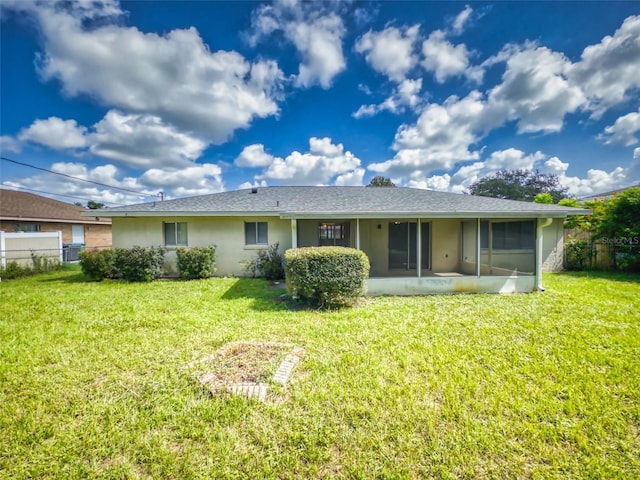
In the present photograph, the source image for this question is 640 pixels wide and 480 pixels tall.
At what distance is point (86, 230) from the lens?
19078 mm

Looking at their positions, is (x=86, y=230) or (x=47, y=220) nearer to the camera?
(x=47, y=220)

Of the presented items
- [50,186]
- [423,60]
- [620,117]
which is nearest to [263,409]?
[423,60]

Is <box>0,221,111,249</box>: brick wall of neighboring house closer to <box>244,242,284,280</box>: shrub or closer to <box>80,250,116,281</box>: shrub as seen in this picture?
<box>80,250,116,281</box>: shrub

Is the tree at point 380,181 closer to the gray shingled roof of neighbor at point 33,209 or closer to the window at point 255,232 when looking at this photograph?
the window at point 255,232

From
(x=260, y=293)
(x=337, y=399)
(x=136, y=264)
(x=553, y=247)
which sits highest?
(x=553, y=247)

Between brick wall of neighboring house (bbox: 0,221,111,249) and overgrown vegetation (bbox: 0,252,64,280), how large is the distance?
11.7ft

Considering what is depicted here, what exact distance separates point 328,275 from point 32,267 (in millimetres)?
13566

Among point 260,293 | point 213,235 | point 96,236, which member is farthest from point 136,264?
point 96,236

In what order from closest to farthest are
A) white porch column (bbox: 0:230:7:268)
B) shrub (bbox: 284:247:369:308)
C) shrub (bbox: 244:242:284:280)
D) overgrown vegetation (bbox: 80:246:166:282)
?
shrub (bbox: 284:247:369:308)
overgrown vegetation (bbox: 80:246:166:282)
shrub (bbox: 244:242:284:280)
white porch column (bbox: 0:230:7:268)

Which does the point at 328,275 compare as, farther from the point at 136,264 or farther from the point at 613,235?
the point at 613,235

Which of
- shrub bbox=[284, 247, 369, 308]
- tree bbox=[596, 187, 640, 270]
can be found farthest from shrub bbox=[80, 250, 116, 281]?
tree bbox=[596, 187, 640, 270]

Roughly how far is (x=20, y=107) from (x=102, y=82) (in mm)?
5847

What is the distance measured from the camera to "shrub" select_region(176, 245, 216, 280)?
8.98 m

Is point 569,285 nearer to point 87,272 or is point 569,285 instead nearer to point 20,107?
point 87,272
